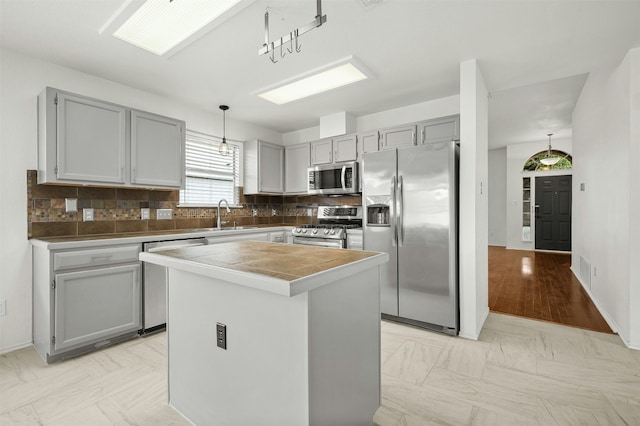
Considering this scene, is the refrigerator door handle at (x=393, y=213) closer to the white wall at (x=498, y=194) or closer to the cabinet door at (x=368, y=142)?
the cabinet door at (x=368, y=142)

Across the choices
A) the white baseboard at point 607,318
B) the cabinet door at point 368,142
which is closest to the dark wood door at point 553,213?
the white baseboard at point 607,318

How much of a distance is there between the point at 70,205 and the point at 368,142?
335 cm

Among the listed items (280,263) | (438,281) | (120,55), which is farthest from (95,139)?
(438,281)

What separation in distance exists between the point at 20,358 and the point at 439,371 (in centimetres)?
327

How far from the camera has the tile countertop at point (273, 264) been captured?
1.12 meters

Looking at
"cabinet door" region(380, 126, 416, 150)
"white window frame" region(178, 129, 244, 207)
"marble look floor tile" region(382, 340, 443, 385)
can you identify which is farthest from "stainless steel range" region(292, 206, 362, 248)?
"marble look floor tile" region(382, 340, 443, 385)

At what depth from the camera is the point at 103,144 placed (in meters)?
2.86

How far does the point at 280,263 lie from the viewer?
1.42 m

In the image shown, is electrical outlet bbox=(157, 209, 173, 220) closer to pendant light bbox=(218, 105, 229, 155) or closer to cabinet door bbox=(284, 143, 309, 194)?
pendant light bbox=(218, 105, 229, 155)

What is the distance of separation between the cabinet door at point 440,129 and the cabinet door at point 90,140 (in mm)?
3192

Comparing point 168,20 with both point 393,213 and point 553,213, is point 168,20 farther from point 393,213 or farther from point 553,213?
point 553,213

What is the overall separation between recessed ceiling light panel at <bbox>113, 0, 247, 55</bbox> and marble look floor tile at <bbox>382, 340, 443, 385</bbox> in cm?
273

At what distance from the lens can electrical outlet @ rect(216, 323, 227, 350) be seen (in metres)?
1.49

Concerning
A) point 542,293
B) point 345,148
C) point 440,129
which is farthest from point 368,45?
point 542,293
